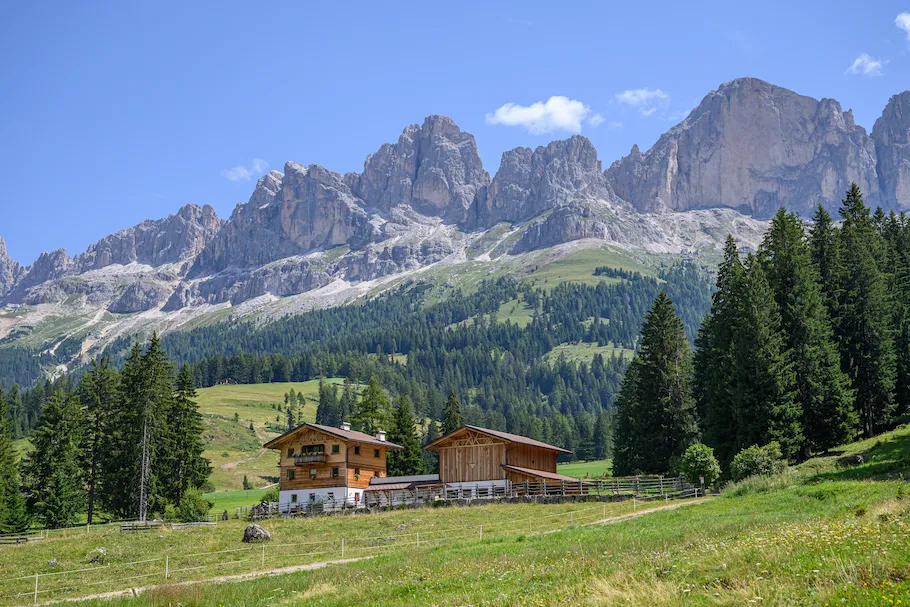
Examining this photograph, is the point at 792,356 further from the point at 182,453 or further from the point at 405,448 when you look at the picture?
the point at 182,453

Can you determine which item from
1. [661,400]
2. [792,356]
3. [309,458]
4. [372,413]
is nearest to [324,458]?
[309,458]

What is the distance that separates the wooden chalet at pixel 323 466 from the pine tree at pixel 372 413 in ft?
40.9

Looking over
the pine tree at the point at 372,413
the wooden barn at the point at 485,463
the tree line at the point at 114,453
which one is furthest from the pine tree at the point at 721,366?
the tree line at the point at 114,453

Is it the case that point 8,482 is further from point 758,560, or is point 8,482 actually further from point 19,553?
point 758,560

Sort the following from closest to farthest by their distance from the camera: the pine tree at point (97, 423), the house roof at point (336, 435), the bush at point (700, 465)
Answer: the bush at point (700, 465)
the pine tree at point (97, 423)
the house roof at point (336, 435)

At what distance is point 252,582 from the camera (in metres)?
26.1

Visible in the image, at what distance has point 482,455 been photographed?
6625cm

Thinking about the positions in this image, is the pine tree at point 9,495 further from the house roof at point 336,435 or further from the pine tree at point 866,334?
the pine tree at point 866,334

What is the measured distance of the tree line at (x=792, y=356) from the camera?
51438 mm

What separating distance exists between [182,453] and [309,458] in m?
11.1

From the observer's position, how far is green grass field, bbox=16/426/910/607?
1402cm

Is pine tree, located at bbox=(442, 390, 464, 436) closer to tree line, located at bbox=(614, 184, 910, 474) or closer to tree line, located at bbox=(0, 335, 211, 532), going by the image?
tree line, located at bbox=(614, 184, 910, 474)

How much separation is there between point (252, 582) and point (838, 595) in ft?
64.1

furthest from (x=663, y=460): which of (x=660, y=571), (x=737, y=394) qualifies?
(x=660, y=571)
